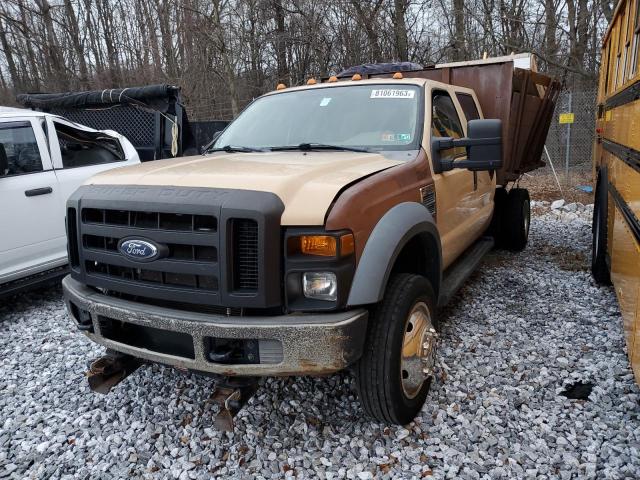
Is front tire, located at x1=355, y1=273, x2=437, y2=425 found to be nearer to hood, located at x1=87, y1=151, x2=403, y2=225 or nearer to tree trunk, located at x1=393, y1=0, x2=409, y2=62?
hood, located at x1=87, y1=151, x2=403, y2=225

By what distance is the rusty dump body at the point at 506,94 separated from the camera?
17.5ft

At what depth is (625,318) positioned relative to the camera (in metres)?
3.04

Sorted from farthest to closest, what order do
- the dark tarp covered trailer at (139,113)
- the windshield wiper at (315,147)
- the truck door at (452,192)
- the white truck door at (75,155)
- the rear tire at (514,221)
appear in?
the dark tarp covered trailer at (139,113), the rear tire at (514,221), the white truck door at (75,155), the truck door at (452,192), the windshield wiper at (315,147)

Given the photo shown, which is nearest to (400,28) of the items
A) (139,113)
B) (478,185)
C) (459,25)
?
(459,25)

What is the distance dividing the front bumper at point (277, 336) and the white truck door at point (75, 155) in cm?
332

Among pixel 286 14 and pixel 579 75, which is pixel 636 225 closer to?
pixel 579 75

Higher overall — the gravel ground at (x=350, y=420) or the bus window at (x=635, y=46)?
the bus window at (x=635, y=46)

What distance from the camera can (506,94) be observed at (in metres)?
5.32

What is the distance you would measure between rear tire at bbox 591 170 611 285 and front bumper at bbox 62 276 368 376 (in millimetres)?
3374

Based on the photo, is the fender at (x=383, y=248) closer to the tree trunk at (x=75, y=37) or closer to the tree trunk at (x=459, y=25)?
the tree trunk at (x=459, y=25)

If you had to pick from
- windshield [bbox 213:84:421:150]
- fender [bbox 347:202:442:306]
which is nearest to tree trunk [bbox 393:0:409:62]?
windshield [bbox 213:84:421:150]

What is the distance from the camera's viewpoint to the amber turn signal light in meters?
2.37

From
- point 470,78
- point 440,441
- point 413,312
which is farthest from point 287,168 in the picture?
point 470,78

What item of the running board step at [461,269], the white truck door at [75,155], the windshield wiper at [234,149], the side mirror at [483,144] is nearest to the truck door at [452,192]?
the running board step at [461,269]
